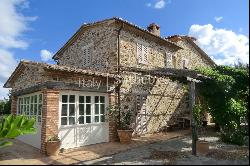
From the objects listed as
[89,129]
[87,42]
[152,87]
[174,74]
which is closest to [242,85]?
[174,74]

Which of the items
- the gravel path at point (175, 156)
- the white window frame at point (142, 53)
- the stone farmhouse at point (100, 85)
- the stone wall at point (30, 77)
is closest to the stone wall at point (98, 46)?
the stone farmhouse at point (100, 85)

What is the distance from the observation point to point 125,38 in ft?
43.7

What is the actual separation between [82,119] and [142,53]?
5.67 metres

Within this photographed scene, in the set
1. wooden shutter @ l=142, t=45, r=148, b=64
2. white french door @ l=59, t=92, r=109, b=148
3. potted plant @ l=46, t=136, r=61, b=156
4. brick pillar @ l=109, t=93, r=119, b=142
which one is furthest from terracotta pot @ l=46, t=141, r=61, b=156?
wooden shutter @ l=142, t=45, r=148, b=64

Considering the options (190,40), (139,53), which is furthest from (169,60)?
(190,40)

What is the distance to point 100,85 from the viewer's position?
36.6 ft

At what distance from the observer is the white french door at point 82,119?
9.83 metres

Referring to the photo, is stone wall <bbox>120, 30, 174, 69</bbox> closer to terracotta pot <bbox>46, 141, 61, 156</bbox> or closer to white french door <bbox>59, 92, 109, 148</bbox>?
white french door <bbox>59, 92, 109, 148</bbox>

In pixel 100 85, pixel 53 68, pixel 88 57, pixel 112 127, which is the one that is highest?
pixel 88 57

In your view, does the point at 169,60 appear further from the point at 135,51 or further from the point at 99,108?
the point at 99,108

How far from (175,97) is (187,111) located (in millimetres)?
1797

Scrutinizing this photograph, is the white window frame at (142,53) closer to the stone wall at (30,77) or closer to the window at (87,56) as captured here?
the window at (87,56)

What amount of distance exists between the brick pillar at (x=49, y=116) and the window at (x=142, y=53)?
6.00m

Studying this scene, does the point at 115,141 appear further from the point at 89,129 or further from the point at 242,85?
the point at 242,85
